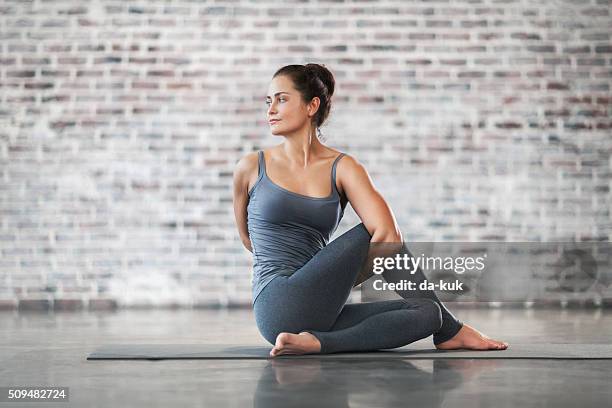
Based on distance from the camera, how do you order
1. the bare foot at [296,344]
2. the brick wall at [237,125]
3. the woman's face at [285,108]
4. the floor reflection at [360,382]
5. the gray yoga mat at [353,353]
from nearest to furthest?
the floor reflection at [360,382] < the bare foot at [296,344] < the gray yoga mat at [353,353] < the woman's face at [285,108] < the brick wall at [237,125]

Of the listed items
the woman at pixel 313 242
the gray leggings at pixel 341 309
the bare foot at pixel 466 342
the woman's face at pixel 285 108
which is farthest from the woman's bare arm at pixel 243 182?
the bare foot at pixel 466 342

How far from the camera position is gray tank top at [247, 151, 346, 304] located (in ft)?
10.5

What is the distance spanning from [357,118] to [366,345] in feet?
9.97

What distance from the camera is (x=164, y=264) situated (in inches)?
236

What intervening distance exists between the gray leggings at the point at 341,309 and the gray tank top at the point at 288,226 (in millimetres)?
65

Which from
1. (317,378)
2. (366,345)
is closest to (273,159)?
(366,345)

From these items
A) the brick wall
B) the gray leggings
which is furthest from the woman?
the brick wall

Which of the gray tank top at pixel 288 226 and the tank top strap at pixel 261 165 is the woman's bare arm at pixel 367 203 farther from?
the tank top strap at pixel 261 165

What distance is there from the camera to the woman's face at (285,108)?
10.8ft

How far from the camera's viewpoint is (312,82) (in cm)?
333

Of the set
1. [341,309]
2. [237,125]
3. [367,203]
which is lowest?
[341,309]

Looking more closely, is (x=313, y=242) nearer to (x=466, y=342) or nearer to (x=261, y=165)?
(x=261, y=165)

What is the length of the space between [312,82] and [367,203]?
47 centimetres

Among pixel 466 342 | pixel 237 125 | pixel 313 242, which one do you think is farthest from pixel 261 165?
pixel 237 125
